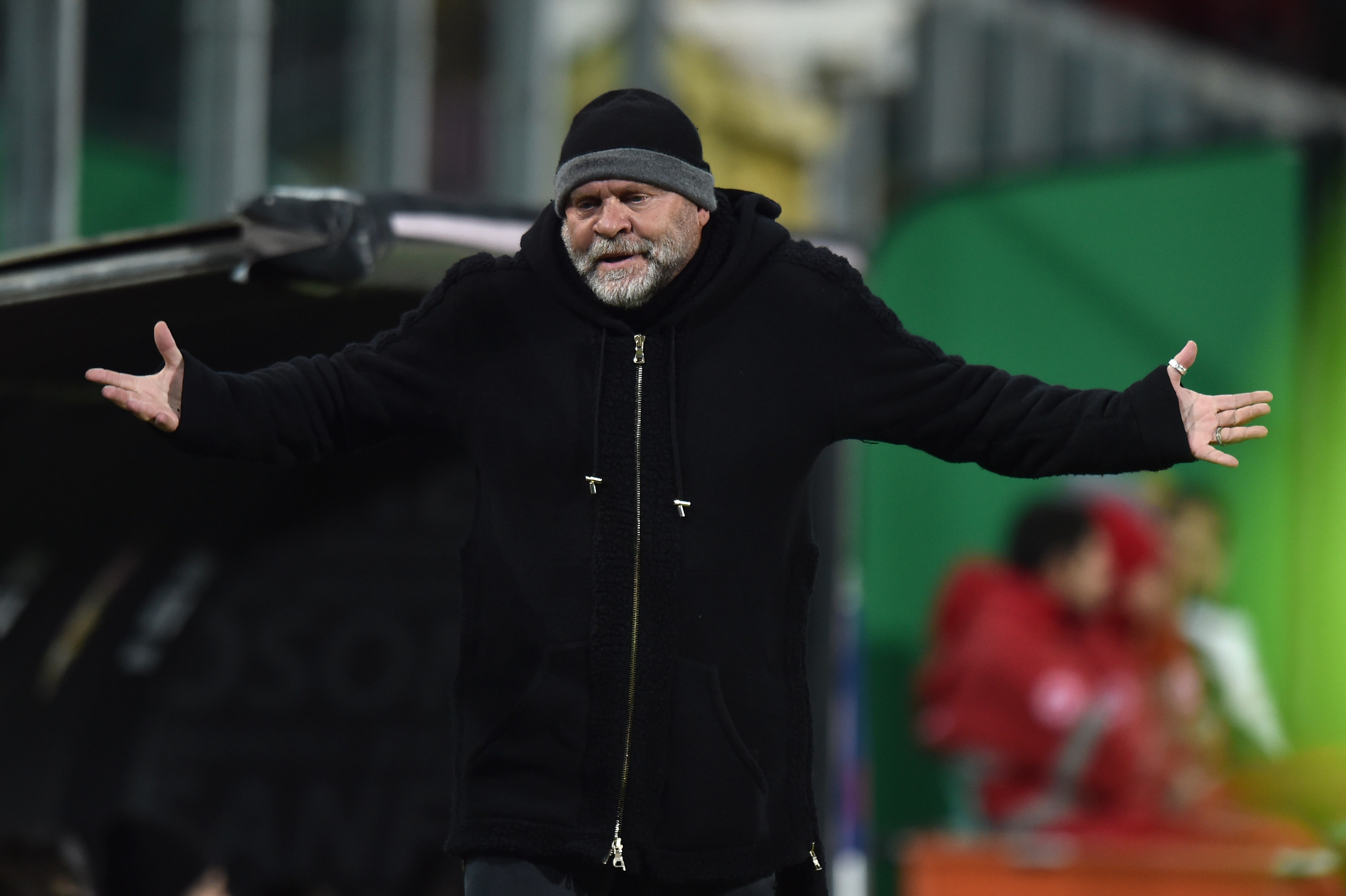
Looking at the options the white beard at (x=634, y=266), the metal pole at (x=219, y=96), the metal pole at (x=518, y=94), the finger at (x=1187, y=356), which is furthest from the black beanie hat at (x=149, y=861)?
the metal pole at (x=518, y=94)

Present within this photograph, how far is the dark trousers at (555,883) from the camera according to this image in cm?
322

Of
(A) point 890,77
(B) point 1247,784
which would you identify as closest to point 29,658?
(B) point 1247,784

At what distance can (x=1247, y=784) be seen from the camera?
27.5 ft

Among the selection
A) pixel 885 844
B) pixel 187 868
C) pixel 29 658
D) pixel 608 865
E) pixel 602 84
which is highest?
pixel 602 84

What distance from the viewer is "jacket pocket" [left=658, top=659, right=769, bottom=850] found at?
3219mm

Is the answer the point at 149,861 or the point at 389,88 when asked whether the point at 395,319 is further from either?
the point at 389,88

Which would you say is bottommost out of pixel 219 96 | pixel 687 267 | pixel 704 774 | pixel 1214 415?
pixel 704 774

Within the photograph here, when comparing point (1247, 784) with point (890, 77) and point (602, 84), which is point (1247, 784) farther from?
point (890, 77)

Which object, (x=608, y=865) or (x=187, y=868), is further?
(x=187, y=868)

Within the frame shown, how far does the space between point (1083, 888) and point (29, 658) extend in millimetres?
3549

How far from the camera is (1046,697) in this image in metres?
7.94

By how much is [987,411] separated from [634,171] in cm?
62

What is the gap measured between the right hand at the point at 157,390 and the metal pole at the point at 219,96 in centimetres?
584

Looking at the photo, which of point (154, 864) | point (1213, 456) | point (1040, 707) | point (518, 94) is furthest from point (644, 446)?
point (518, 94)
